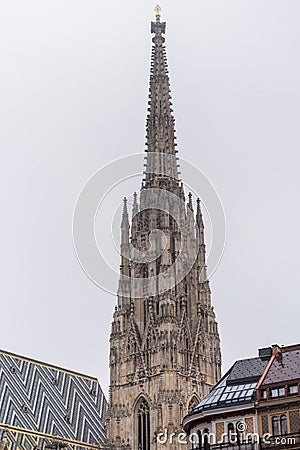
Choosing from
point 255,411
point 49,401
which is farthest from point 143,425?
point 255,411

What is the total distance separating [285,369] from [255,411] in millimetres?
3939

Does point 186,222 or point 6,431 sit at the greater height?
point 186,222

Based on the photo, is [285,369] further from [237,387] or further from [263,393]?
[263,393]

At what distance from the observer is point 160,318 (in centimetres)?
9350

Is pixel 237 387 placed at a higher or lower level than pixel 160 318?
lower

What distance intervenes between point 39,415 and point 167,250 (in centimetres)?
2118

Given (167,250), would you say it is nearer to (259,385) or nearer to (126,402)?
(126,402)

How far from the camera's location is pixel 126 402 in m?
92.1

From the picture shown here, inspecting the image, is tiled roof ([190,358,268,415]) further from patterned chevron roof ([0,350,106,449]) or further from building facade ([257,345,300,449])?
patterned chevron roof ([0,350,106,449])

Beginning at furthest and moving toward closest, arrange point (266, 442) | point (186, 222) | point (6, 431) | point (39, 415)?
point (186, 222) → point (39, 415) → point (6, 431) → point (266, 442)

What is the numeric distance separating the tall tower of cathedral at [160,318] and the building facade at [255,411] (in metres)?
35.7

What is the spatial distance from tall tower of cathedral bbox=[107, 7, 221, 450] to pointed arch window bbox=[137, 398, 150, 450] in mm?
96

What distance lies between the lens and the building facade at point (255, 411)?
145ft

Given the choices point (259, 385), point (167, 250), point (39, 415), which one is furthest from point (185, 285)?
point (259, 385)
